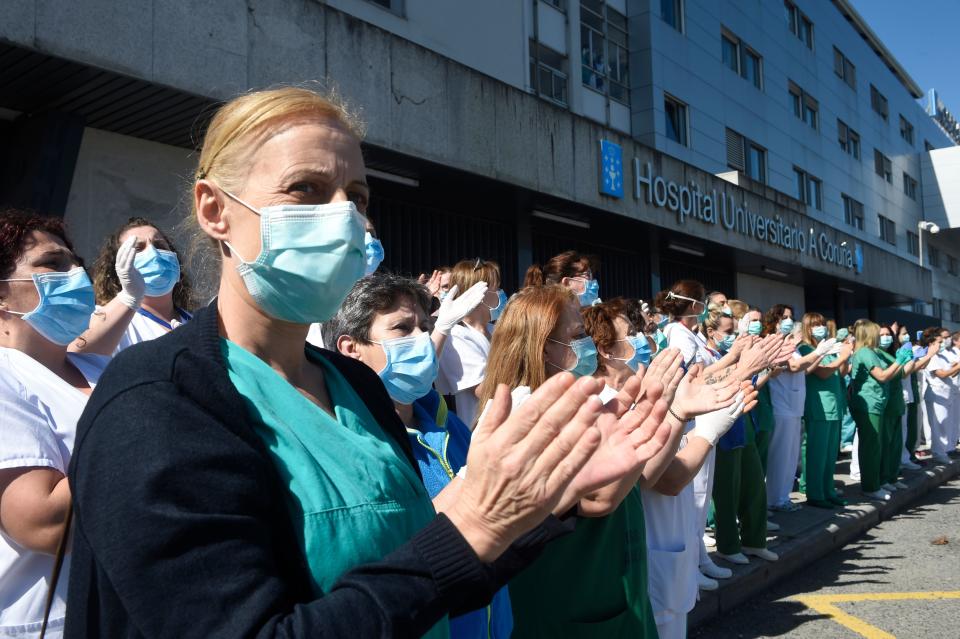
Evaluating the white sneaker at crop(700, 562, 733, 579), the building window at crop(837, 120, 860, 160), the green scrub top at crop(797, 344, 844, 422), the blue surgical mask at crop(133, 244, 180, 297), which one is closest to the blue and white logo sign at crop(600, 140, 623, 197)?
the green scrub top at crop(797, 344, 844, 422)

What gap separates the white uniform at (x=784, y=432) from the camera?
7.86 meters

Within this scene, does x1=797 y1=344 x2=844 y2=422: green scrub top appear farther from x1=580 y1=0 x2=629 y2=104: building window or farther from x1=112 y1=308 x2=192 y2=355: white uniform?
x1=580 y1=0 x2=629 y2=104: building window

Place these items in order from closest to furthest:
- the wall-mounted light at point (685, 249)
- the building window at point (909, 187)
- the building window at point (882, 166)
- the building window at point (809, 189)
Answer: the wall-mounted light at point (685, 249)
the building window at point (809, 189)
the building window at point (882, 166)
the building window at point (909, 187)

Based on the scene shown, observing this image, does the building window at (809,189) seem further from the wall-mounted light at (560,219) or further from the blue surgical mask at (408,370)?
the blue surgical mask at (408,370)

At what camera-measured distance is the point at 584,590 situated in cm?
260

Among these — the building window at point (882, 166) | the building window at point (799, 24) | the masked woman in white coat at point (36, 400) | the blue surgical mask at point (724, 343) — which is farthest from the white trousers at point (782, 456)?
the building window at point (882, 166)

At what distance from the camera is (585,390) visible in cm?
117

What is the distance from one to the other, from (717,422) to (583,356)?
623 millimetres

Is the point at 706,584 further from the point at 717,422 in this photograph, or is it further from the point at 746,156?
the point at 746,156

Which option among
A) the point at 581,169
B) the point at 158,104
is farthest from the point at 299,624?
the point at 581,169

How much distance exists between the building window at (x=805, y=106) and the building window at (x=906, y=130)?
13.1 metres

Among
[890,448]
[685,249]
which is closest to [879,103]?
[685,249]

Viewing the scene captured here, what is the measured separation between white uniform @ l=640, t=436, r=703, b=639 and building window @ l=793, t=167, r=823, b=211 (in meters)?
24.1

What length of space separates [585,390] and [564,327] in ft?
6.66
